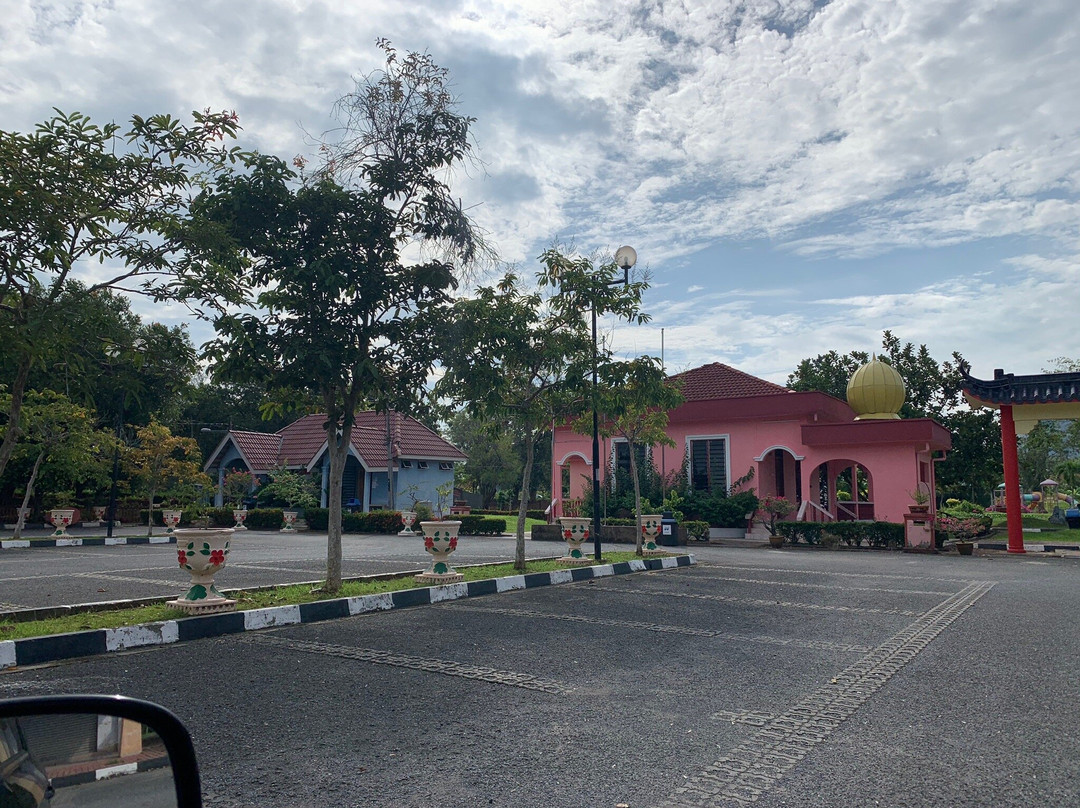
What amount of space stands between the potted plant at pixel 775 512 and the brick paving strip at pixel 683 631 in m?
14.8

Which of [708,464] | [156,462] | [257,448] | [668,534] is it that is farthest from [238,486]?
[668,534]

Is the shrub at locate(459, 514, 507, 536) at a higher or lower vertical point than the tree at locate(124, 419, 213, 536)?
lower

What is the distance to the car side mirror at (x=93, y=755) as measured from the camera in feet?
4.24

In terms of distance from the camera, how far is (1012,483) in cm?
2050

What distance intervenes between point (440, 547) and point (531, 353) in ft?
11.5

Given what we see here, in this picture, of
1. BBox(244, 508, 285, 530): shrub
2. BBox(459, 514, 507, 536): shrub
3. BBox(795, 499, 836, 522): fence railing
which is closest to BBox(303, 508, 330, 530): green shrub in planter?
BBox(244, 508, 285, 530): shrub

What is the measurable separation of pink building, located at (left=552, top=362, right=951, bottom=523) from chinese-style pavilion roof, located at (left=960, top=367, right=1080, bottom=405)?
299cm

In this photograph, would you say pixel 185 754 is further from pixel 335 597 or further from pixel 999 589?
pixel 999 589

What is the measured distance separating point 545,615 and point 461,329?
4.02 meters

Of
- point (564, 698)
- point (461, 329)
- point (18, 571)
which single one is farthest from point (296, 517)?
point (564, 698)

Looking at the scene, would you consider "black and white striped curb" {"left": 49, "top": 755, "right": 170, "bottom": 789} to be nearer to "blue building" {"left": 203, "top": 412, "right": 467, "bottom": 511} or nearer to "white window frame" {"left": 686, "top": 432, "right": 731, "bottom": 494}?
"white window frame" {"left": 686, "top": 432, "right": 731, "bottom": 494}

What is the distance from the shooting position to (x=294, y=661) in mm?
6602

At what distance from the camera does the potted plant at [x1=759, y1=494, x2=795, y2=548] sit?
74.4 feet

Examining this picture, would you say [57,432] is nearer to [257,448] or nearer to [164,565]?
[164,565]
